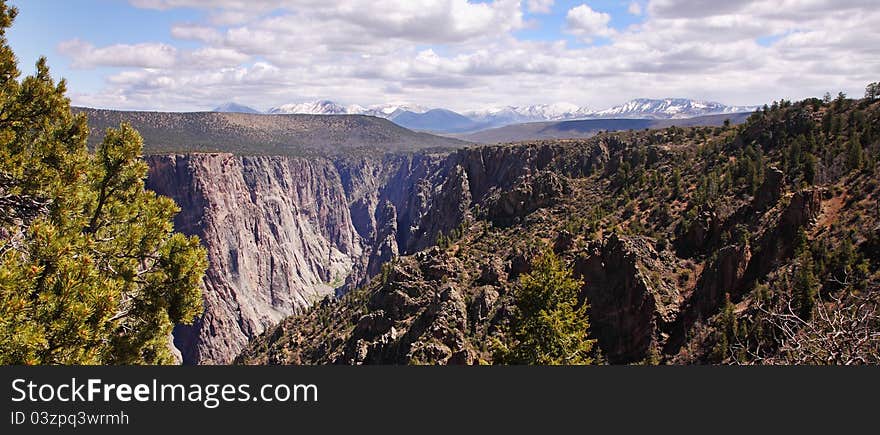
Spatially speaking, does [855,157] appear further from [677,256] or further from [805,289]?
[805,289]

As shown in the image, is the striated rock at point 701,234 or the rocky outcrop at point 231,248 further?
the rocky outcrop at point 231,248

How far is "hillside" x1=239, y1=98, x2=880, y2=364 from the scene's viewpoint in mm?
31234

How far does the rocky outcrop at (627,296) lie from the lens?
3944cm

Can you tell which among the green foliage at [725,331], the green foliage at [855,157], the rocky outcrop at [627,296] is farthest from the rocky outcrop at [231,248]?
Answer: the green foliage at [855,157]

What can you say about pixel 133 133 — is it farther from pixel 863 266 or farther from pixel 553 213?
pixel 553 213

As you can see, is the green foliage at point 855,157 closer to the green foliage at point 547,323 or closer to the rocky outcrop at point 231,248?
the green foliage at point 547,323

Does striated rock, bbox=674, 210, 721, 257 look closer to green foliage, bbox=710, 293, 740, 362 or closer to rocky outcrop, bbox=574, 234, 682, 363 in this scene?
rocky outcrop, bbox=574, 234, 682, 363

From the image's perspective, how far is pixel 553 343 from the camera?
66.7 feet

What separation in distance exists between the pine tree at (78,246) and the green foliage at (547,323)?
12.5m

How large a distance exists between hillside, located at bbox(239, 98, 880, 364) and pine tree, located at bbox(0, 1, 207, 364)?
44.6 feet

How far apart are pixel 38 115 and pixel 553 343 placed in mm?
17275

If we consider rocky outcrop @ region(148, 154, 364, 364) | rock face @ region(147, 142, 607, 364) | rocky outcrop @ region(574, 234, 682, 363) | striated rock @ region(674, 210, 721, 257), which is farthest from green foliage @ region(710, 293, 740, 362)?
rocky outcrop @ region(148, 154, 364, 364)

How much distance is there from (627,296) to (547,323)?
81.1 feet

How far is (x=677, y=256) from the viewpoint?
45469 mm
